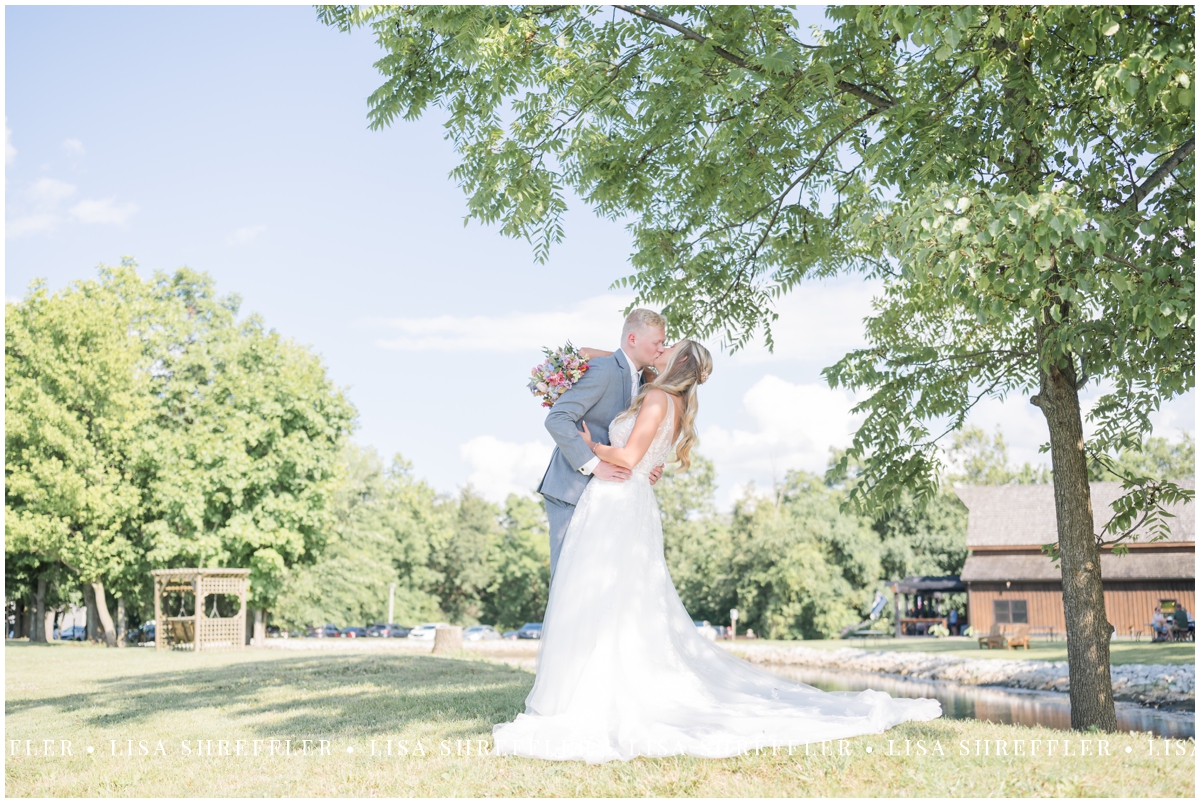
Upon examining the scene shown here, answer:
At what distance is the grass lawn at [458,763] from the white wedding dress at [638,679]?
146 millimetres

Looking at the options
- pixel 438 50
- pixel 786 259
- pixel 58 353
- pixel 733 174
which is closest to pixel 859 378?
pixel 786 259

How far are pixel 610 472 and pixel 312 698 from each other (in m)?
5.60

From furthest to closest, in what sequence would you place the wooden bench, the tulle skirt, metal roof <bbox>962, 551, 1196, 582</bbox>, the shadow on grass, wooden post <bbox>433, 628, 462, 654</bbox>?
metal roof <bbox>962, 551, 1196, 582</bbox> < the wooden bench < wooden post <bbox>433, 628, 462, 654</bbox> < the shadow on grass < the tulle skirt

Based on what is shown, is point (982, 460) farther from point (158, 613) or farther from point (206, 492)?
point (158, 613)

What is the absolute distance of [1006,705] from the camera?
1689cm

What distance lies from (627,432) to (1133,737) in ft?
13.0

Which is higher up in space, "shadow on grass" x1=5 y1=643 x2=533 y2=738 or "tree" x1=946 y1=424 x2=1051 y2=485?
"tree" x1=946 y1=424 x2=1051 y2=485

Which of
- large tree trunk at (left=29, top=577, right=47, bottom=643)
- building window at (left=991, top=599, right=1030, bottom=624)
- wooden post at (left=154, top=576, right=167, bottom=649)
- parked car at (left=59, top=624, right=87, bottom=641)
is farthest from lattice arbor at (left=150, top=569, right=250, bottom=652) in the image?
building window at (left=991, top=599, right=1030, bottom=624)

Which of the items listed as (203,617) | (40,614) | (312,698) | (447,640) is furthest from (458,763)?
(40,614)

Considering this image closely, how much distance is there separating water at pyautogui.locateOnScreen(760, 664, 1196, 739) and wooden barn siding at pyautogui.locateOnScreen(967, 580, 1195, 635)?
17456 mm

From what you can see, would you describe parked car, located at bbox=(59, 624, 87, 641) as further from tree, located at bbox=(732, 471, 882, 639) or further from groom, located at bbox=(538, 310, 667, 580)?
groom, located at bbox=(538, 310, 667, 580)

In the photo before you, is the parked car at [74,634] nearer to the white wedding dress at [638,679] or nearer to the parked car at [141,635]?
the parked car at [141,635]

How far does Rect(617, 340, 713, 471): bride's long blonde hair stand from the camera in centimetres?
632

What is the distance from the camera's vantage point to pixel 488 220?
9258 millimetres
